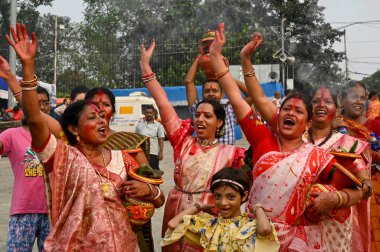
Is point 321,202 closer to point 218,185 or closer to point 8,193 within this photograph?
point 218,185

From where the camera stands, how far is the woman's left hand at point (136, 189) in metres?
4.14

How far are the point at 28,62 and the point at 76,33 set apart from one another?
4820 cm

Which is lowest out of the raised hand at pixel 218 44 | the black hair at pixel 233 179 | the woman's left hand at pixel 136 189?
the woman's left hand at pixel 136 189

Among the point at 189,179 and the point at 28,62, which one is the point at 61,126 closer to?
the point at 28,62

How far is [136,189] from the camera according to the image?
415cm

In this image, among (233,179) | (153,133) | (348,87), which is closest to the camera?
(233,179)

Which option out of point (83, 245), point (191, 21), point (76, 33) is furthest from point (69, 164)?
point (76, 33)

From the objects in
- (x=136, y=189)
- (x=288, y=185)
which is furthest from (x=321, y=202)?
(x=136, y=189)

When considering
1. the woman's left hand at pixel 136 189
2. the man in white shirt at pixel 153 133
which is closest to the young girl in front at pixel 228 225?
the woman's left hand at pixel 136 189

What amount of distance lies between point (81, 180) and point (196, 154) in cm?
119

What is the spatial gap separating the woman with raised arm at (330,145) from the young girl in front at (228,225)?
17.3 inches

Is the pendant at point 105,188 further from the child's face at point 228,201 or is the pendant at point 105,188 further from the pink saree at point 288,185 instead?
the pink saree at point 288,185

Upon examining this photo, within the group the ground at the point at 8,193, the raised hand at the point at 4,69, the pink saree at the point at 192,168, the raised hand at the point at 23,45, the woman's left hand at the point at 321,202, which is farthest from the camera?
the ground at the point at 8,193

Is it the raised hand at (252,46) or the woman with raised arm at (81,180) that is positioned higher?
the raised hand at (252,46)
